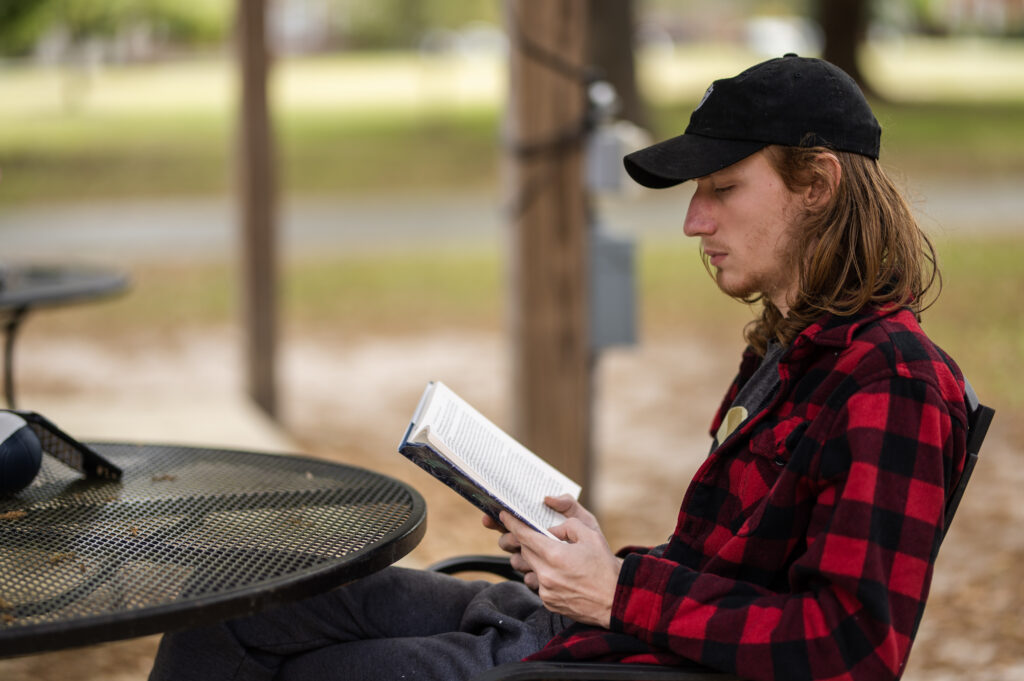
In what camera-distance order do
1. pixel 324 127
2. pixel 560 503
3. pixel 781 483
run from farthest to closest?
pixel 324 127 < pixel 560 503 < pixel 781 483

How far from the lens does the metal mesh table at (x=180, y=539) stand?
1603 mm

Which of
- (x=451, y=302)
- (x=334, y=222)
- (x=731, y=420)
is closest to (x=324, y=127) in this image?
(x=334, y=222)

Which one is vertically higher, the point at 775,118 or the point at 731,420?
the point at 775,118

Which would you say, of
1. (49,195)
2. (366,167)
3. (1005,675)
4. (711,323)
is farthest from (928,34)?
(1005,675)

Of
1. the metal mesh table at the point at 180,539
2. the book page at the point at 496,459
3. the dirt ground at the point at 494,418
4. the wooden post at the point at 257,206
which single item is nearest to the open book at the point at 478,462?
the book page at the point at 496,459

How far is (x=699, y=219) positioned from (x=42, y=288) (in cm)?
305

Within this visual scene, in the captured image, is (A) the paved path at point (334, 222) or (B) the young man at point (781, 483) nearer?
(B) the young man at point (781, 483)

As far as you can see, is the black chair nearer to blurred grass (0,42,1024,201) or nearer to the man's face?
the man's face

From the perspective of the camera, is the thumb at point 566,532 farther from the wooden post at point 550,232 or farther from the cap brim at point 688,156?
the wooden post at point 550,232

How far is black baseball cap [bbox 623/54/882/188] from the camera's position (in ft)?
5.56

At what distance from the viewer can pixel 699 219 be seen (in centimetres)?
179

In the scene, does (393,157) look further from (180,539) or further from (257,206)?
(180,539)

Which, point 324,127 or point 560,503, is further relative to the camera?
point 324,127

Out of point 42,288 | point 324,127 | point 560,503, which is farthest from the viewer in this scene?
point 324,127
